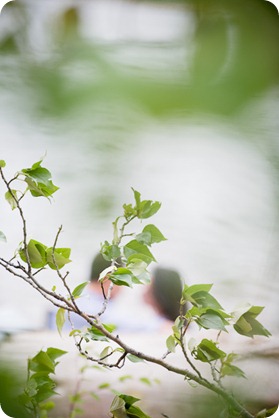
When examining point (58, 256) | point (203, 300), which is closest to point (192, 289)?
point (203, 300)

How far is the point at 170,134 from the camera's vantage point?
3.65 feet

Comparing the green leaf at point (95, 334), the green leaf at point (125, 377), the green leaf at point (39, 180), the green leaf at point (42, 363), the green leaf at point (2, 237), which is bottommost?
the green leaf at point (125, 377)

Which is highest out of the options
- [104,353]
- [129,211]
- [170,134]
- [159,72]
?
[159,72]

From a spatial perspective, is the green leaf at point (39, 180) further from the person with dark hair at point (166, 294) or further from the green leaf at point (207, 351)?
the green leaf at point (207, 351)

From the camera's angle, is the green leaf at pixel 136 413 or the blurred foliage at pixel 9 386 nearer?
the green leaf at pixel 136 413

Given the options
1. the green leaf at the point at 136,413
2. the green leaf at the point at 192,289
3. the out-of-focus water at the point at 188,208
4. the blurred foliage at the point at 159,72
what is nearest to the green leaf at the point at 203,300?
the green leaf at the point at 192,289

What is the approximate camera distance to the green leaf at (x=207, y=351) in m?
1.00

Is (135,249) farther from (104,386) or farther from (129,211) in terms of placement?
(104,386)

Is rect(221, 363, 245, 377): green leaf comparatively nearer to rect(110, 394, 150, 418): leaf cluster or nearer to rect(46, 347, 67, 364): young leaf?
Result: rect(110, 394, 150, 418): leaf cluster

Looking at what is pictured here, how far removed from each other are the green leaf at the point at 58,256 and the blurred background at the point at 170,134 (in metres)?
0.07

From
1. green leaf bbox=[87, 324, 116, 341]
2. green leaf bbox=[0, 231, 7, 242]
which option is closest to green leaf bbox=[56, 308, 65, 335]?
green leaf bbox=[87, 324, 116, 341]

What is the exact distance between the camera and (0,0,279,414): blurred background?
1104mm

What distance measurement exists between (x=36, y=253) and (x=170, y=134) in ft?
1.09

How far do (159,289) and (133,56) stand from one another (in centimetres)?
44
